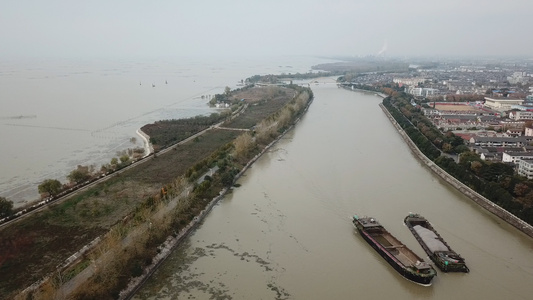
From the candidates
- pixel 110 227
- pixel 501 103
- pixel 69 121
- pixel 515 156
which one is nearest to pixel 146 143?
pixel 69 121

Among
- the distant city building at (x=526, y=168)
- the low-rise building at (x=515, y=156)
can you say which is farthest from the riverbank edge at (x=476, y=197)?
the low-rise building at (x=515, y=156)

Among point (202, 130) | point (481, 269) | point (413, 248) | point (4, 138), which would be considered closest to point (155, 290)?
point (413, 248)

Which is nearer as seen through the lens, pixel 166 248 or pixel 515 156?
pixel 166 248

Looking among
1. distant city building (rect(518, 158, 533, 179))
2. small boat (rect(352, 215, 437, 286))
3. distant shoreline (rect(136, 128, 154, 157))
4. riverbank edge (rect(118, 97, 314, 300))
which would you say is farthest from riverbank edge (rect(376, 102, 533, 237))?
distant shoreline (rect(136, 128, 154, 157))

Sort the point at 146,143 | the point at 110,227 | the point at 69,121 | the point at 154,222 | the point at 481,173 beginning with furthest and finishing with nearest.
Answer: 1. the point at 69,121
2. the point at 146,143
3. the point at 481,173
4. the point at 110,227
5. the point at 154,222

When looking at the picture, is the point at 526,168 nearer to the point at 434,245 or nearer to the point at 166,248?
the point at 434,245

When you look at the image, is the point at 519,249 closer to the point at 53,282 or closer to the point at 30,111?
the point at 53,282
